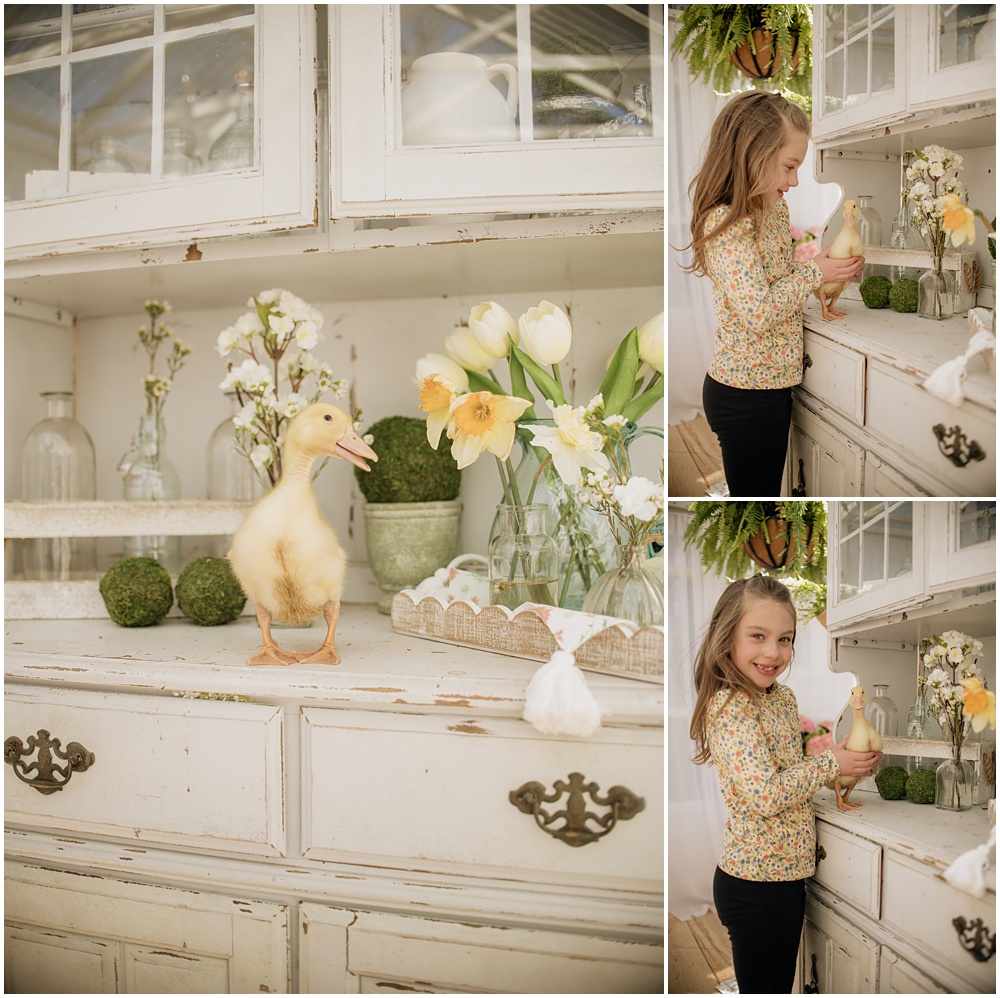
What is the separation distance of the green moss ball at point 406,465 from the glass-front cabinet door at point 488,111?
13.0 inches

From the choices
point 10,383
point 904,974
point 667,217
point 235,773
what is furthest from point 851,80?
point 10,383

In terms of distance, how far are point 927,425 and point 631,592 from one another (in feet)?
1.13

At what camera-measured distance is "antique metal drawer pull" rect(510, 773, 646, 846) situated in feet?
2.73

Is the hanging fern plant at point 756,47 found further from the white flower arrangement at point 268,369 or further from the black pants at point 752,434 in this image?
the white flower arrangement at point 268,369

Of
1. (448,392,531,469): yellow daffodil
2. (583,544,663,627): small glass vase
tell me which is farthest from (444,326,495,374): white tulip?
(583,544,663,627): small glass vase

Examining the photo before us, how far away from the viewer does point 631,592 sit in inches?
35.8

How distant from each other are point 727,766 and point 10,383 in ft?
4.21

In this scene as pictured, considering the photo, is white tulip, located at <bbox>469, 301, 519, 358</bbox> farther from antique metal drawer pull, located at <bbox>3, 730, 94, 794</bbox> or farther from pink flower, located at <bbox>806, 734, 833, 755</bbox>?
antique metal drawer pull, located at <bbox>3, 730, 94, 794</bbox>

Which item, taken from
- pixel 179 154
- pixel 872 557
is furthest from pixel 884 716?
pixel 179 154

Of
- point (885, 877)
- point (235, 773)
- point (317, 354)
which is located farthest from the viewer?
point (317, 354)

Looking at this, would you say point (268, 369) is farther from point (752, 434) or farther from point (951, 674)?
point (951, 674)

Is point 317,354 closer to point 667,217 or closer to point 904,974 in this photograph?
point 667,217

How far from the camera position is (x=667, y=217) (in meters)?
0.83

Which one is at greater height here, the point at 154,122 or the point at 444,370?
the point at 154,122
